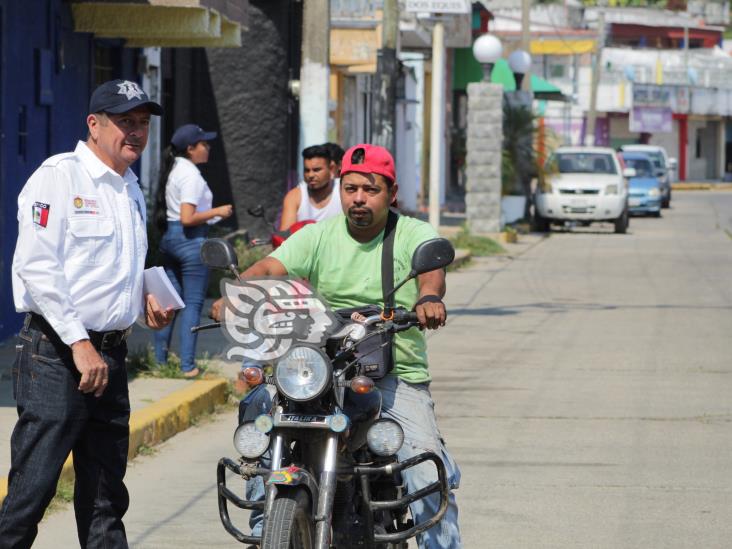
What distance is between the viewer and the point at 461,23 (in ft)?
107

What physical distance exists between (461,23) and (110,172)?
91.8 feet

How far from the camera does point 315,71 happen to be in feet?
56.0

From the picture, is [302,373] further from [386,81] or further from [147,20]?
[386,81]

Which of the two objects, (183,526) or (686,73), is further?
(686,73)

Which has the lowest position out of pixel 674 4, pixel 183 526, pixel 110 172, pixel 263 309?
pixel 183 526

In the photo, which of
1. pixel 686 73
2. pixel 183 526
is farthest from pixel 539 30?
pixel 183 526

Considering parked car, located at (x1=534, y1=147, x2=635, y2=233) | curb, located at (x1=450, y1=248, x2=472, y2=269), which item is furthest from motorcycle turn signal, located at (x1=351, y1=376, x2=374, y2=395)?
parked car, located at (x1=534, y1=147, x2=635, y2=233)

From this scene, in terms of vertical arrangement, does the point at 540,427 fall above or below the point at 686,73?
below

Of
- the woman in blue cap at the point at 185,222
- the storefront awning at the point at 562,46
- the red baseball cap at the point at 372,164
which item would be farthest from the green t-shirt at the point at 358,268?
the storefront awning at the point at 562,46

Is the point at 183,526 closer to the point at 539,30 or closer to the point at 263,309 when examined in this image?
the point at 263,309

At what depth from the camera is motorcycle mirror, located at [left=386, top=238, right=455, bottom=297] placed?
4.89 metres

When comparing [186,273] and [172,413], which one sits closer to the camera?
[172,413]
